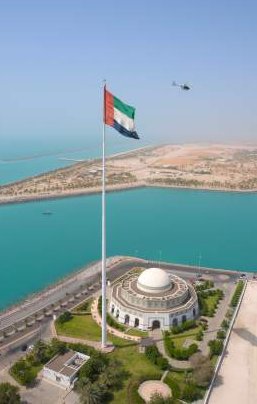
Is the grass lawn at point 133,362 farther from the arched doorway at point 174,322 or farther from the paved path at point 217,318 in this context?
the arched doorway at point 174,322

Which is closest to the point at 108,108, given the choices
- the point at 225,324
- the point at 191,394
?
the point at 191,394

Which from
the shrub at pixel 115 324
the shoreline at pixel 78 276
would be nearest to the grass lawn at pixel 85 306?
the shoreline at pixel 78 276

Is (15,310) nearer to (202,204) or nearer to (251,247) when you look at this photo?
(251,247)

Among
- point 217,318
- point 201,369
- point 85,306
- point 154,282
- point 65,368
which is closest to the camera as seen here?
point 201,369

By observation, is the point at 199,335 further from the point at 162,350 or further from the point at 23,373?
the point at 23,373

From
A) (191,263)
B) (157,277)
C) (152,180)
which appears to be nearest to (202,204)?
(152,180)
